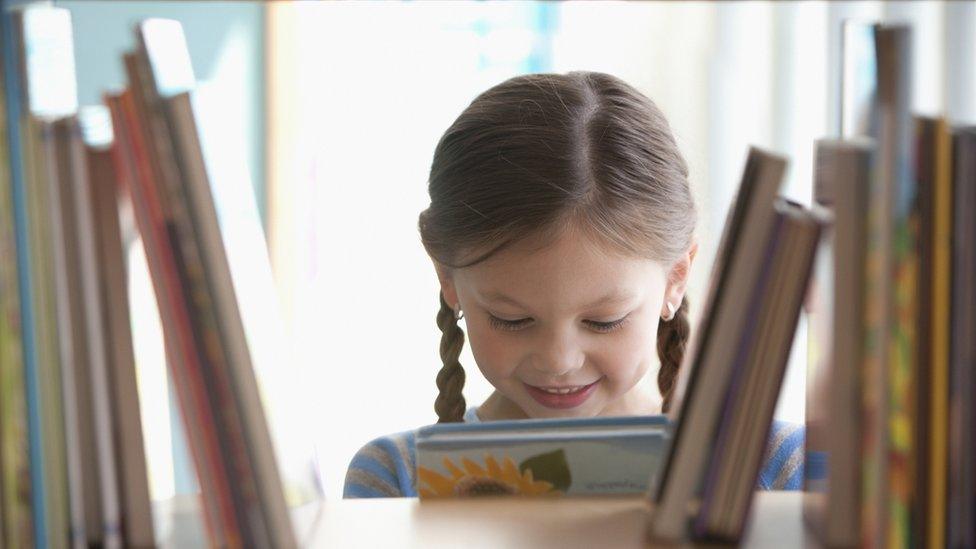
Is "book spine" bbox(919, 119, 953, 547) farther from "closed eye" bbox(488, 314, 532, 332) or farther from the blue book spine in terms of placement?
"closed eye" bbox(488, 314, 532, 332)

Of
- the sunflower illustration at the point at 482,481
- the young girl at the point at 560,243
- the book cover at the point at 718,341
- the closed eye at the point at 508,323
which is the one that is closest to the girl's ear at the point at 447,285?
the young girl at the point at 560,243

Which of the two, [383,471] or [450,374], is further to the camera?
[450,374]

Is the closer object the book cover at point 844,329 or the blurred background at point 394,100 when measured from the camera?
the book cover at point 844,329

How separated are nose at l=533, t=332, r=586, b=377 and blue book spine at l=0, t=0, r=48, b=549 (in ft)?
2.25

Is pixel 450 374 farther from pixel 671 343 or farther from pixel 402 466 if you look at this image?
pixel 671 343

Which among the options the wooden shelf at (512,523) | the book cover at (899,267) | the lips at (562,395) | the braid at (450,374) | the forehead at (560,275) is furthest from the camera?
the braid at (450,374)

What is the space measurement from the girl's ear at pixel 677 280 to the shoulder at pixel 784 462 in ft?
0.65

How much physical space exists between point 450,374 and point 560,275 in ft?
1.23

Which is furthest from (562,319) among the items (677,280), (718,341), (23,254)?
(23,254)

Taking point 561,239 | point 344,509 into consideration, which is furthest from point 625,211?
point 344,509

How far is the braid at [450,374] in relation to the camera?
1.48 meters

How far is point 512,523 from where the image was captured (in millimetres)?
693

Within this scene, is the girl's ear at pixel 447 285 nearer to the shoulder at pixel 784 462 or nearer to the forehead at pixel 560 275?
the forehead at pixel 560 275

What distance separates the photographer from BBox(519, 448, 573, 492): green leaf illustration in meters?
0.74
